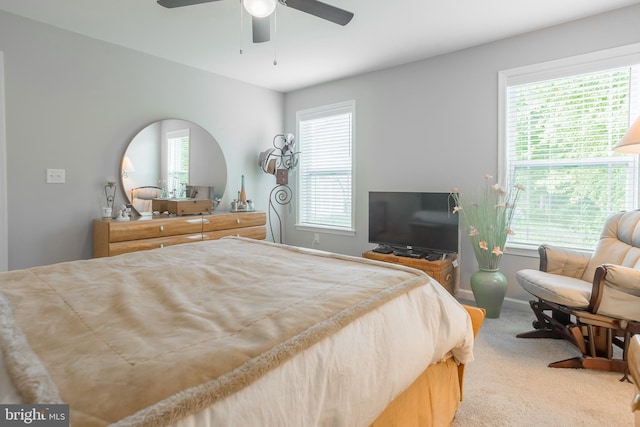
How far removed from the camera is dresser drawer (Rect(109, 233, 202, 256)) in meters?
3.10

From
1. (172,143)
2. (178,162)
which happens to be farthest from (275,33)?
(178,162)

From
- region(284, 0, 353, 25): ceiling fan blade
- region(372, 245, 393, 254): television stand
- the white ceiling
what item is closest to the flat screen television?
→ region(372, 245, 393, 254): television stand

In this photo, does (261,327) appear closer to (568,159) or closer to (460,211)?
(460,211)

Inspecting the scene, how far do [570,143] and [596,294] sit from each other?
1.51 meters

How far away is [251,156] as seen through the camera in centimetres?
475

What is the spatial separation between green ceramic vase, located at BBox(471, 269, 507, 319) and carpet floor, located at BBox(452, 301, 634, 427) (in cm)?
46

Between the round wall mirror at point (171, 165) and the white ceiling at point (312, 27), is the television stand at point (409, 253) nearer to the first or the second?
the white ceiling at point (312, 27)

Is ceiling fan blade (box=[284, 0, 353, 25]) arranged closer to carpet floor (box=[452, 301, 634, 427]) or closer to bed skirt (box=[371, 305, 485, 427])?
bed skirt (box=[371, 305, 485, 427])

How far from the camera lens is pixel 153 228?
10.9 feet

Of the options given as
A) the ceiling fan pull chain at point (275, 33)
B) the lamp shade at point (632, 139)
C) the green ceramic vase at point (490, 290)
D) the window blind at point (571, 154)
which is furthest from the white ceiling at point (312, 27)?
the green ceramic vase at point (490, 290)

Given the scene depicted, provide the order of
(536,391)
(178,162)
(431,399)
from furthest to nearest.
Answer: (178,162)
(536,391)
(431,399)

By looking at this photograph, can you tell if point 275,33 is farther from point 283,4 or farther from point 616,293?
point 616,293

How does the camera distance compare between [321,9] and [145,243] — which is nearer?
[321,9]

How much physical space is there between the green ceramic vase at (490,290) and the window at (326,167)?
1.80m
